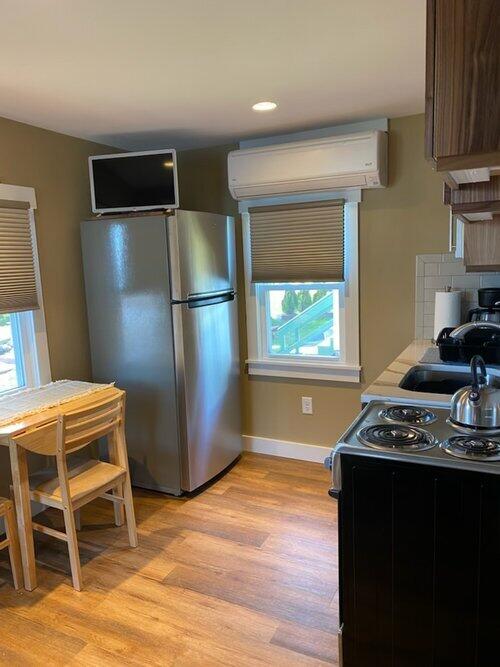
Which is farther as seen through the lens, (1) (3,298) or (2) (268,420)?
(2) (268,420)

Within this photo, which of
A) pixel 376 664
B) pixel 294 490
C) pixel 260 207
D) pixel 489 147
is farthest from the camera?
pixel 260 207

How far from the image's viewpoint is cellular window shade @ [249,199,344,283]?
314 cm

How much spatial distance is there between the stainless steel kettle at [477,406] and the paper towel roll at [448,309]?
4.18ft

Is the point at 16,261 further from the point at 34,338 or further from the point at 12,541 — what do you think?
the point at 12,541

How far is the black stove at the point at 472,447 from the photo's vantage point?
133 centimetres

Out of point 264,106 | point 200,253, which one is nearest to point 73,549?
point 200,253

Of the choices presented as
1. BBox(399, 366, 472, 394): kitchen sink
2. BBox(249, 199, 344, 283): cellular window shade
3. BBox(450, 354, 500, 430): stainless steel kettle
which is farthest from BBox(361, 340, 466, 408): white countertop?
BBox(249, 199, 344, 283): cellular window shade

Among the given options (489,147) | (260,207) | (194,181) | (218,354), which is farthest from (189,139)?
(489,147)

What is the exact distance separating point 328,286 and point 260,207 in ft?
2.36

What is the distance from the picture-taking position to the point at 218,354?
319 cm

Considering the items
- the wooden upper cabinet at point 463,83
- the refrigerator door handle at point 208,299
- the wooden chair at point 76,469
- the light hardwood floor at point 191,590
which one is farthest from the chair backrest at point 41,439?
the wooden upper cabinet at point 463,83

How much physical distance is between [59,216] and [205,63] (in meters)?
1.46

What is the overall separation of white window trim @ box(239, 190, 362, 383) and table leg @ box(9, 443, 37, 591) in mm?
1791

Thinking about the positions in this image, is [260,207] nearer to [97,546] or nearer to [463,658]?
[97,546]
